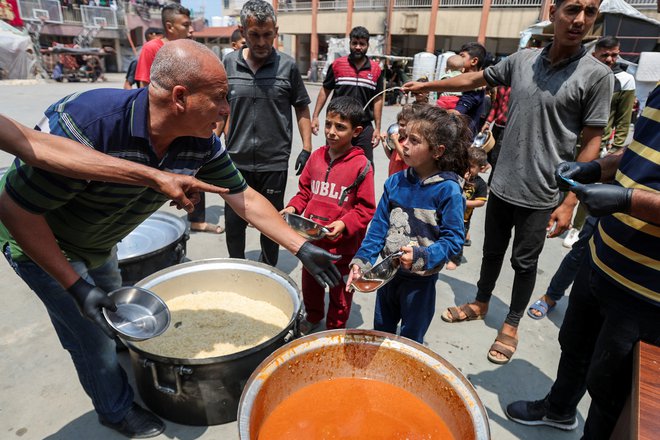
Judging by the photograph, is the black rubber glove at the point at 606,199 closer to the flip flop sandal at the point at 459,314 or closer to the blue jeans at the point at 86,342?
the flip flop sandal at the point at 459,314

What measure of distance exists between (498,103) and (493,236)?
9.88 feet

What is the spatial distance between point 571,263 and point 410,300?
5.28 feet

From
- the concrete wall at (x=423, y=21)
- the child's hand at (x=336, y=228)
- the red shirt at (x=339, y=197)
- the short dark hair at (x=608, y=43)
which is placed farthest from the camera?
the concrete wall at (x=423, y=21)

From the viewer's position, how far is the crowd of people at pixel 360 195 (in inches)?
53.2

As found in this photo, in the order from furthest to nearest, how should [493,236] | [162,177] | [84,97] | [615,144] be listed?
[615,144] → [493,236] → [84,97] → [162,177]

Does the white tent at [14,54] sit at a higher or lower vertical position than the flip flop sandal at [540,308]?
higher

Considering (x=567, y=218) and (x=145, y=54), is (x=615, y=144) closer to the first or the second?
A: (x=567, y=218)

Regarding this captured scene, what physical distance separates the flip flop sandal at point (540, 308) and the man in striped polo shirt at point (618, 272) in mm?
1243

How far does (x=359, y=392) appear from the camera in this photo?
62.1 inches

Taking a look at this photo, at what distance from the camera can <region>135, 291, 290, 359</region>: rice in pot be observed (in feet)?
6.90

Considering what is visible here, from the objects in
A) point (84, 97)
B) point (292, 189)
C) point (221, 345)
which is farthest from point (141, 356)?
point (292, 189)

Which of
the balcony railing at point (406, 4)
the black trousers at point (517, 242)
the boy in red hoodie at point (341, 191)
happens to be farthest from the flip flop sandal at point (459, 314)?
the balcony railing at point (406, 4)

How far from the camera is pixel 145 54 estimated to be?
375cm

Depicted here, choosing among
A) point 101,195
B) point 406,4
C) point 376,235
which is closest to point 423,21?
point 406,4
